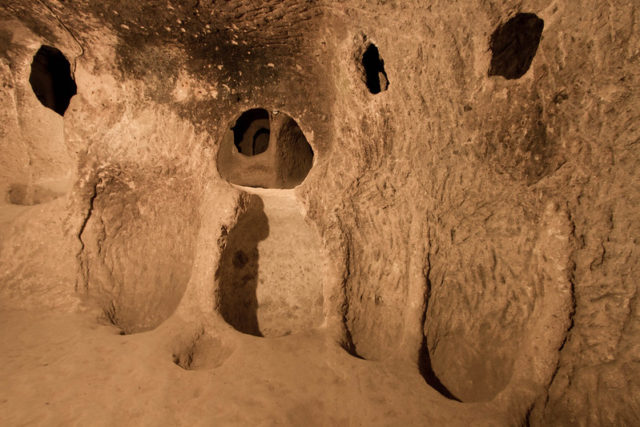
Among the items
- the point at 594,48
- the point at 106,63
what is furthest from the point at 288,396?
the point at 106,63

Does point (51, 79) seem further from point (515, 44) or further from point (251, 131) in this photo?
point (515, 44)

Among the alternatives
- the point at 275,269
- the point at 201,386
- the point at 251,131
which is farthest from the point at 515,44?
the point at 251,131

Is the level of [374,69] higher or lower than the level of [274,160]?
higher

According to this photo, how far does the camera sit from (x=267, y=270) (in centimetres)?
266

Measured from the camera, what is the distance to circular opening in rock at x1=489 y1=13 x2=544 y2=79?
72.9 inches

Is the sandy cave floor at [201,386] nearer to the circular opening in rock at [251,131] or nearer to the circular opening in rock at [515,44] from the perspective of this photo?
the circular opening in rock at [515,44]

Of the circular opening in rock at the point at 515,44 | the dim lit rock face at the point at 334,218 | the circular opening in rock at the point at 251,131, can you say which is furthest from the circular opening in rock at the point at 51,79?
the circular opening in rock at the point at 515,44

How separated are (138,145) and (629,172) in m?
2.98

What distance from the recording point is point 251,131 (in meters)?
6.38

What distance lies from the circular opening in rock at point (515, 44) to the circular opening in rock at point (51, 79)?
3.74 metres

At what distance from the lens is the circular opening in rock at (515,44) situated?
185 centimetres

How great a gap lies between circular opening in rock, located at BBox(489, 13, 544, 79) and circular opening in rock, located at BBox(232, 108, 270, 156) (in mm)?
4604

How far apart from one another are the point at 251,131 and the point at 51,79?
3.24 meters

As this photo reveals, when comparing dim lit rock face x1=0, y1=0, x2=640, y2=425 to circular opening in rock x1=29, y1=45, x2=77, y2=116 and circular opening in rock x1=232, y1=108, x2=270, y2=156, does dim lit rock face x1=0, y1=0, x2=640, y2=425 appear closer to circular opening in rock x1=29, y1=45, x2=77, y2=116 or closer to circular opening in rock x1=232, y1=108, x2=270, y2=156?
circular opening in rock x1=29, y1=45, x2=77, y2=116
